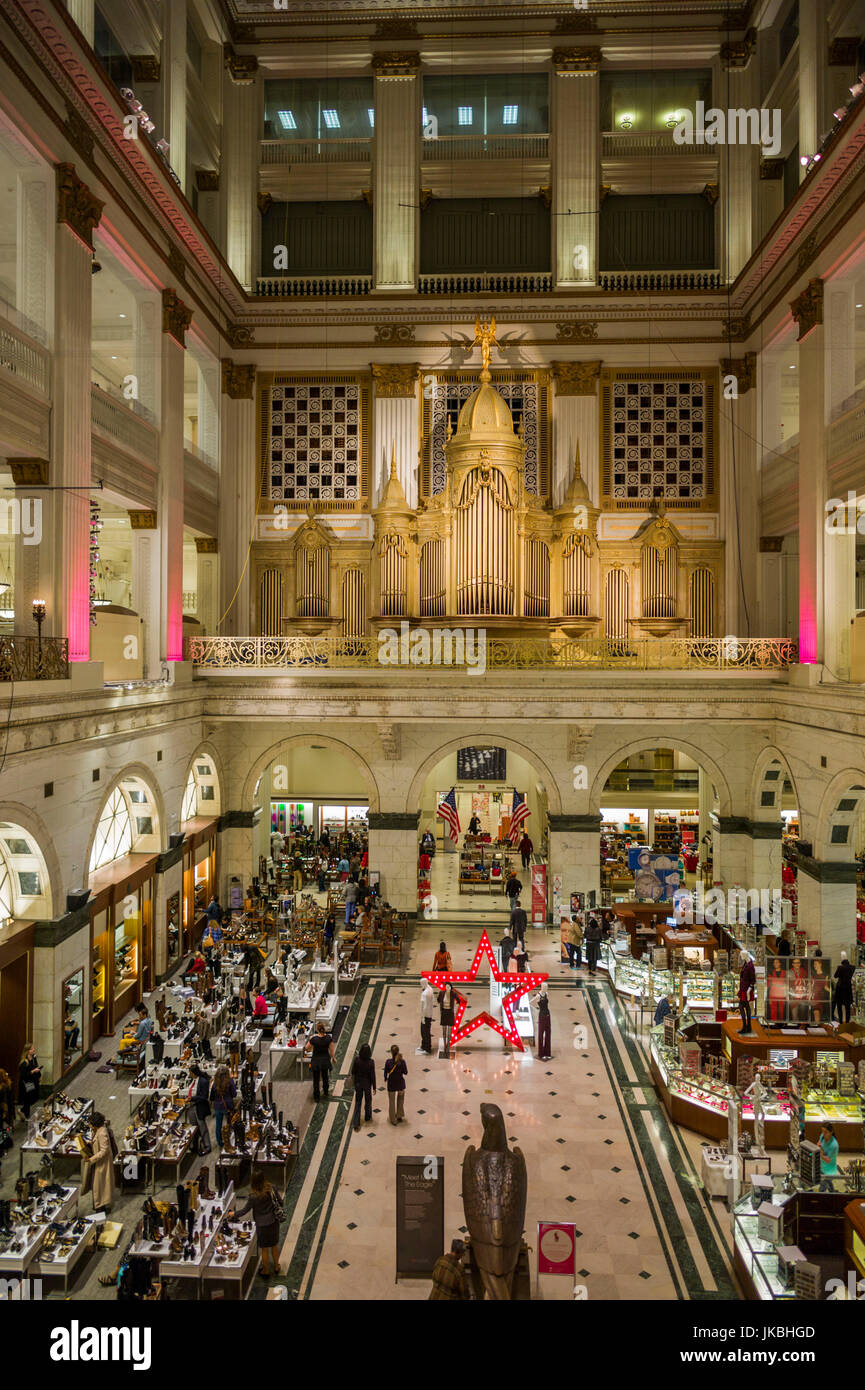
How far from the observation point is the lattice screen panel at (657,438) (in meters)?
23.6

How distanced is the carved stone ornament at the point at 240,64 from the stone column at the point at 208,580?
11.9 meters

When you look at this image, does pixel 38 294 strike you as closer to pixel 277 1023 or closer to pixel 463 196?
pixel 277 1023

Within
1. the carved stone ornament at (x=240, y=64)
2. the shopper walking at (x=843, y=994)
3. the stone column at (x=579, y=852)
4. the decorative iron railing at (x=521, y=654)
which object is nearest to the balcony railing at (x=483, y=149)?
the carved stone ornament at (x=240, y=64)

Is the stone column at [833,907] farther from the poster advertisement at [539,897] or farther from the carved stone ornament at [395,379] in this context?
the carved stone ornament at [395,379]

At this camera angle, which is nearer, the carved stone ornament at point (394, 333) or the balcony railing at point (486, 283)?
the balcony railing at point (486, 283)

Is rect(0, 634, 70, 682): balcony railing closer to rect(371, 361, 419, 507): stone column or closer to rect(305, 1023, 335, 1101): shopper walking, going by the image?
rect(305, 1023, 335, 1101): shopper walking

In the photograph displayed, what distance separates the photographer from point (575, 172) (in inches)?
916

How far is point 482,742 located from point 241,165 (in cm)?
1626

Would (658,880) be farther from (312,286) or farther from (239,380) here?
(312,286)

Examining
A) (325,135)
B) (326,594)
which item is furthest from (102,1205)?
(325,135)

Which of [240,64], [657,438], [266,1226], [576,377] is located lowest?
[266,1226]

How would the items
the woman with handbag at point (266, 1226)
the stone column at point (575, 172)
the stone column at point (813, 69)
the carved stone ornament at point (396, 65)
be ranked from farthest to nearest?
the stone column at point (575, 172) → the carved stone ornament at point (396, 65) → the stone column at point (813, 69) → the woman with handbag at point (266, 1226)

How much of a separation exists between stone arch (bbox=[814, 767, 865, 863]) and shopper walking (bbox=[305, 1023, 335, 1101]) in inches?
379

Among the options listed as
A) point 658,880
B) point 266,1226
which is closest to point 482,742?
point 658,880
